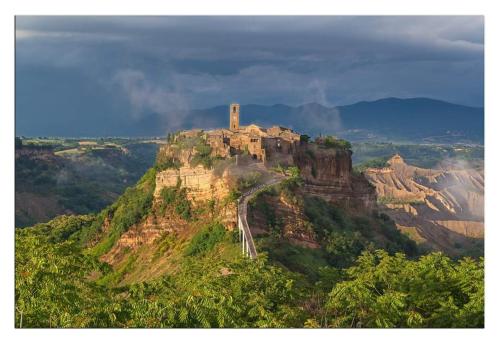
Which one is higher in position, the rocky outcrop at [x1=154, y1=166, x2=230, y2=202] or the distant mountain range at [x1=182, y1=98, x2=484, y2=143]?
the distant mountain range at [x1=182, y1=98, x2=484, y2=143]

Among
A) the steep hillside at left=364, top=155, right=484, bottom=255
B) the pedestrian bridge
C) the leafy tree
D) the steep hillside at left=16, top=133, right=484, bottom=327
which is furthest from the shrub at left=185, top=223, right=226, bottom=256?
the steep hillside at left=364, top=155, right=484, bottom=255

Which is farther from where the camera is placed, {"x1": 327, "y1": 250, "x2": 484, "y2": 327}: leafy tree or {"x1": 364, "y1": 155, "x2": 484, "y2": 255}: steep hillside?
{"x1": 364, "y1": 155, "x2": 484, "y2": 255}: steep hillside

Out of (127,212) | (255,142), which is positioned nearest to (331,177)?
(255,142)

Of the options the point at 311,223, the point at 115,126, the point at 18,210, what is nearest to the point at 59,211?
the point at 18,210

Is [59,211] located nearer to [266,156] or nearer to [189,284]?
[266,156]

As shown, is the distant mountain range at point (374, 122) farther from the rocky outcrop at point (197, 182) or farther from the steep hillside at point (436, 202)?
the rocky outcrop at point (197, 182)

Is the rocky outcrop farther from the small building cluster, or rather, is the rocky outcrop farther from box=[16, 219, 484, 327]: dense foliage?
box=[16, 219, 484, 327]: dense foliage

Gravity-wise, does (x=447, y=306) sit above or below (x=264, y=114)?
below
